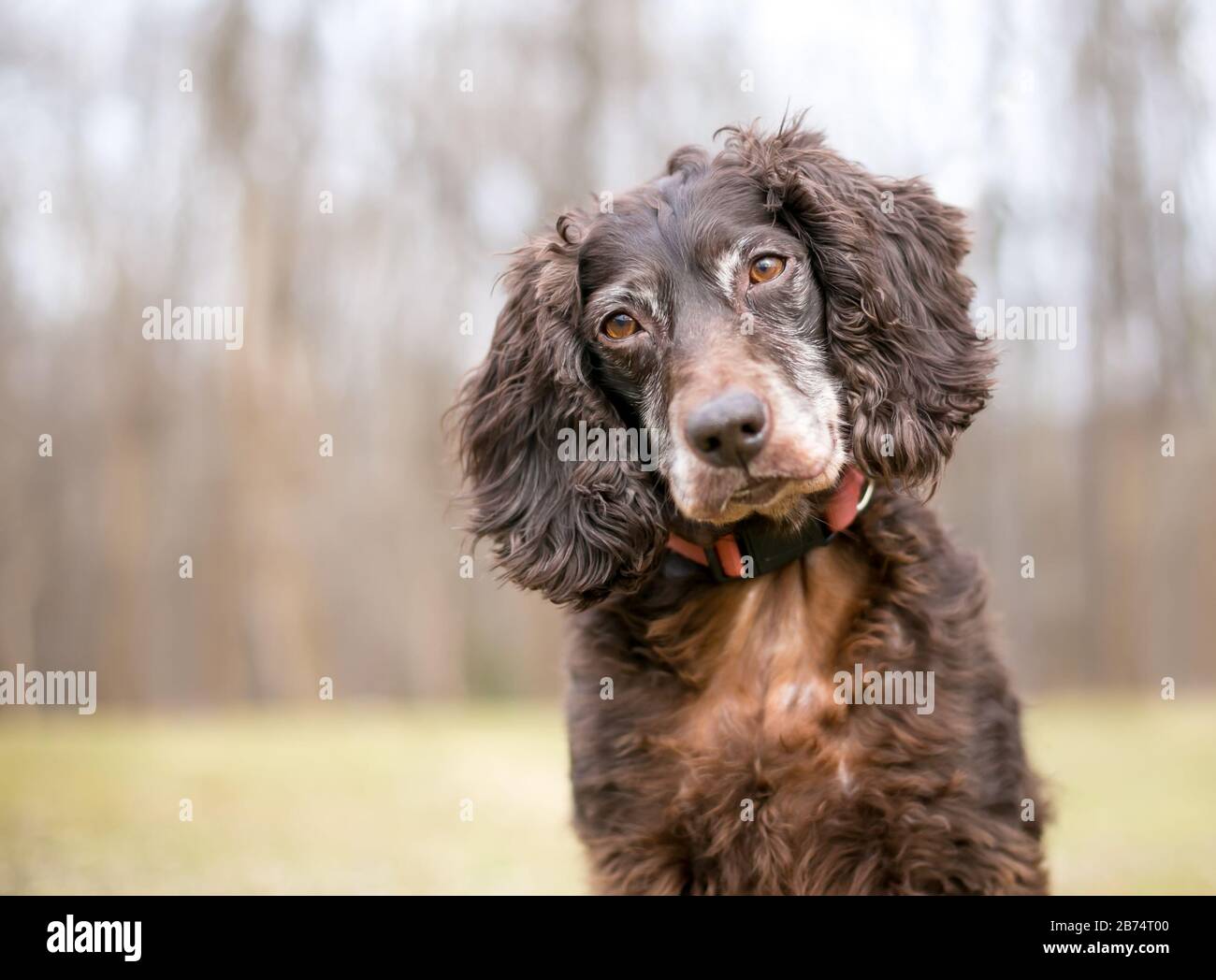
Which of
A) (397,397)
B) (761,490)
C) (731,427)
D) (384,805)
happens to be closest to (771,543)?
(761,490)

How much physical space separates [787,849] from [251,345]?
13855 millimetres

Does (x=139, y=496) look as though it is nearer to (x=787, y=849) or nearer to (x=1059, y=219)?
(x=1059, y=219)

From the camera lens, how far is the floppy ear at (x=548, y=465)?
10.3 feet

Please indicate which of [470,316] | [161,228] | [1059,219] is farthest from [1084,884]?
[161,228]

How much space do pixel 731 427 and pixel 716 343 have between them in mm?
325

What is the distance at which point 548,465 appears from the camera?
131 inches

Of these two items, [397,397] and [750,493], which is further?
[397,397]

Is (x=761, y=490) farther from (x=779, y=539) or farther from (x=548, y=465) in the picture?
(x=548, y=465)

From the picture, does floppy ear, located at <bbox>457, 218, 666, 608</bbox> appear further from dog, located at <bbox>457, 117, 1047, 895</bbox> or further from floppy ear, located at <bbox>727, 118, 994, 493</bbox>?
floppy ear, located at <bbox>727, 118, 994, 493</bbox>

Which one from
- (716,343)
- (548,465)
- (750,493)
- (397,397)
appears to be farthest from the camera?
(397,397)

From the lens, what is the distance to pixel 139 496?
16.8m

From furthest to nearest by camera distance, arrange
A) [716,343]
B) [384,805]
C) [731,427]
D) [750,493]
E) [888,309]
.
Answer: [384,805] < [888,309] < [716,343] < [750,493] < [731,427]
